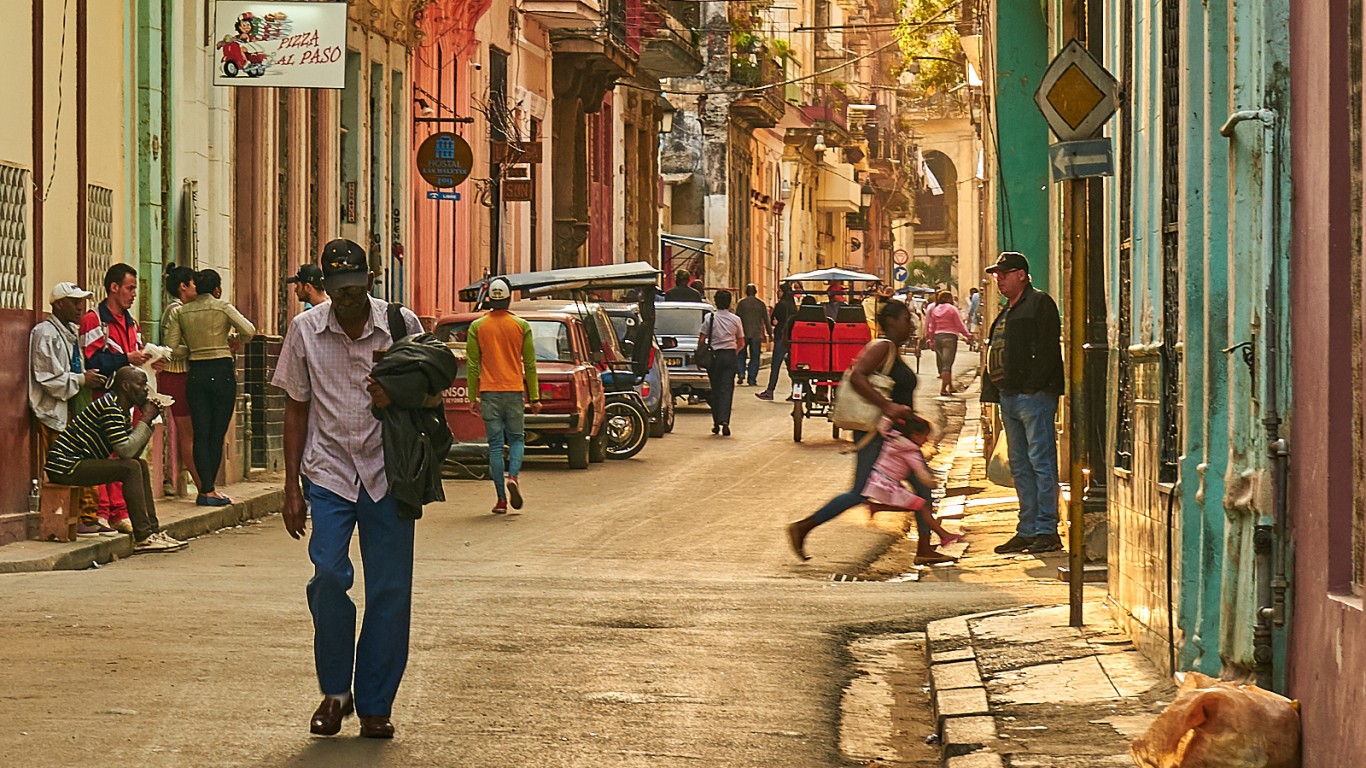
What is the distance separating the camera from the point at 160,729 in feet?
26.7

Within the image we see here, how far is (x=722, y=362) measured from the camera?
28031 mm

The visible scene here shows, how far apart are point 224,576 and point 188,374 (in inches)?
204

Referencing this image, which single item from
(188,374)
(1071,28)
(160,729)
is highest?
(1071,28)

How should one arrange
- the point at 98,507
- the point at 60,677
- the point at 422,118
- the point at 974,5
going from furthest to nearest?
the point at 974,5 < the point at 422,118 < the point at 98,507 < the point at 60,677

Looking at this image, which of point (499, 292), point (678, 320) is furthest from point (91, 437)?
point (678, 320)

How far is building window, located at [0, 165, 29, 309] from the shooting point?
1535 centimetres

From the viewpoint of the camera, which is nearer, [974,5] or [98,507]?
[98,507]

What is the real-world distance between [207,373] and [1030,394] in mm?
6763

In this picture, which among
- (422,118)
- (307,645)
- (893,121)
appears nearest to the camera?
(307,645)

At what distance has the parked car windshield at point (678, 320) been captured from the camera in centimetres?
3391

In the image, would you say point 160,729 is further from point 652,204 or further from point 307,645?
point 652,204

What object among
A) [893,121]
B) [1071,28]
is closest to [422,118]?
[1071,28]

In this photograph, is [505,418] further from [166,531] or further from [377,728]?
[377,728]

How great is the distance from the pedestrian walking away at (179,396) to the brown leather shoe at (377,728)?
10.3m
